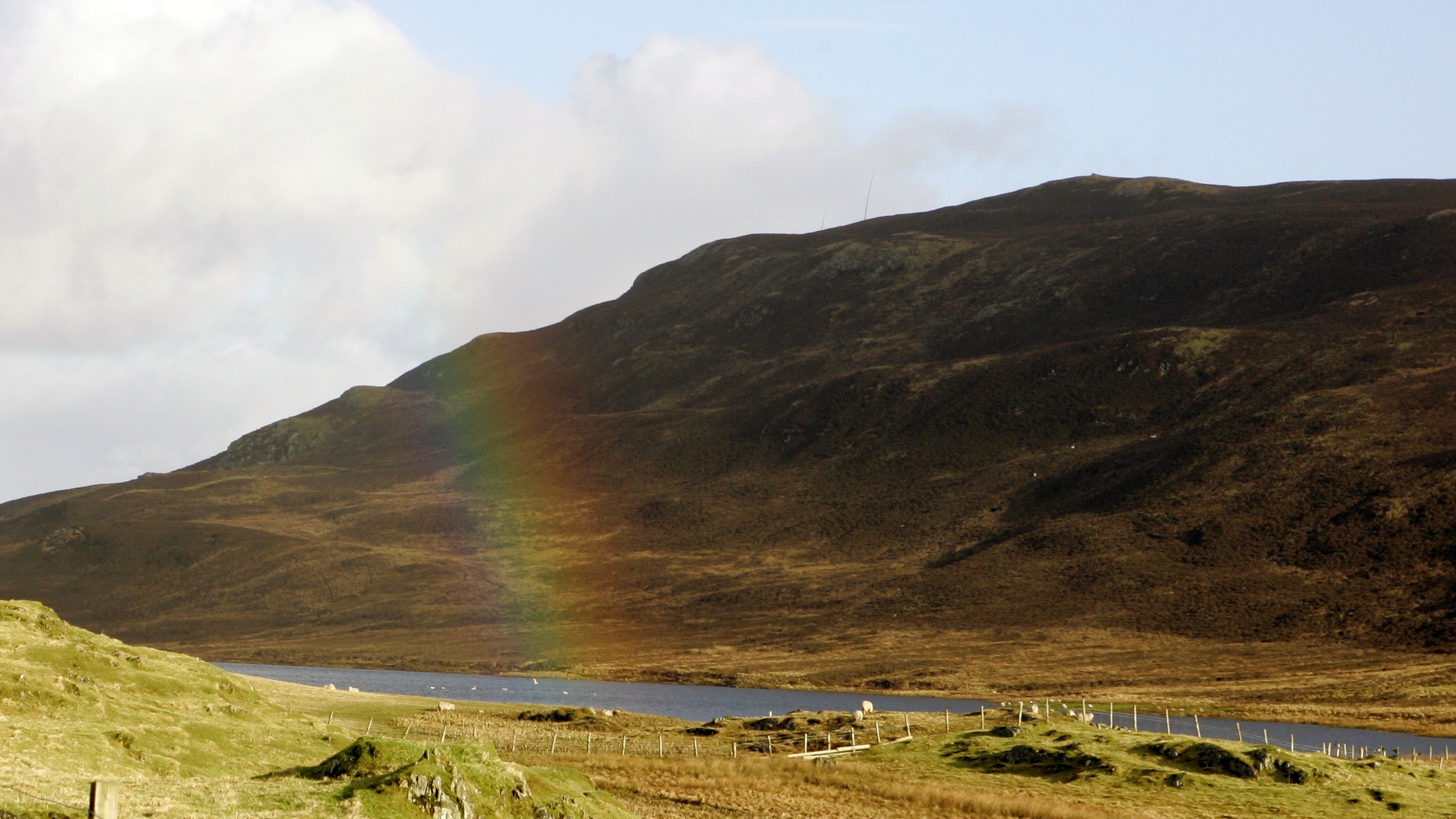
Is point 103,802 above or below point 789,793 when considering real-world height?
above

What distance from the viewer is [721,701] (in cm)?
11169

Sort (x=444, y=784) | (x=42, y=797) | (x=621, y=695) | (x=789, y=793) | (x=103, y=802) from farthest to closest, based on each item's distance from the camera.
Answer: (x=621, y=695), (x=789, y=793), (x=444, y=784), (x=42, y=797), (x=103, y=802)

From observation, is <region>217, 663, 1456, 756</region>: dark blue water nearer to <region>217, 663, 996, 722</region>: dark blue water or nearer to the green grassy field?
<region>217, 663, 996, 722</region>: dark blue water

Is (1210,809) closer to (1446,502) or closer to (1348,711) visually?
(1348,711)

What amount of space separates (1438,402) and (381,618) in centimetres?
14959

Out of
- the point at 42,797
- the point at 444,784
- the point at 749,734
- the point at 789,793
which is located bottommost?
the point at 749,734

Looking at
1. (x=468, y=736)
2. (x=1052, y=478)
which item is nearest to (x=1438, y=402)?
(x=1052, y=478)

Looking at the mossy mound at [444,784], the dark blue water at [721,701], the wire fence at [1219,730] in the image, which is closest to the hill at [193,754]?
the mossy mound at [444,784]

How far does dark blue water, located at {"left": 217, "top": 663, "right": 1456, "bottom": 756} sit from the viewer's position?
82.1m

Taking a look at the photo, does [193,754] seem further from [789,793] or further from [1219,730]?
[1219,730]

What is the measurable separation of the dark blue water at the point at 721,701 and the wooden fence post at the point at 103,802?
60.6 meters

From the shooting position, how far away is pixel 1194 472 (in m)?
175

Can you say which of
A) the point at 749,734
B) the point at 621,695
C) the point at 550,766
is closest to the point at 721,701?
the point at 621,695

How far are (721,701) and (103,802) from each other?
A: 9615 cm
